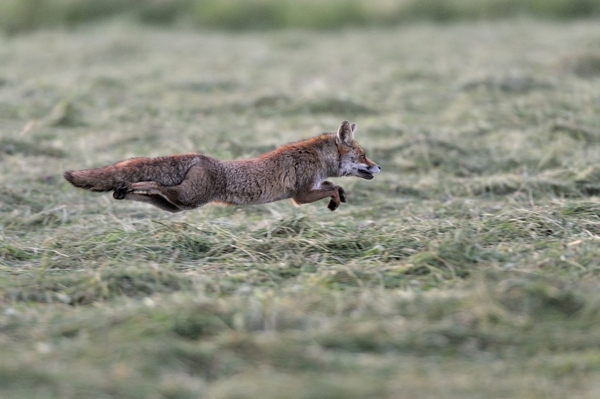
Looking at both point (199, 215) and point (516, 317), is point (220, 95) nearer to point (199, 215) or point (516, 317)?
point (199, 215)

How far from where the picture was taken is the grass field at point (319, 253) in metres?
4.75

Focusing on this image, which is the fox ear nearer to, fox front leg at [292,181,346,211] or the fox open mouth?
the fox open mouth

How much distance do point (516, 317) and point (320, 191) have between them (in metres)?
3.04

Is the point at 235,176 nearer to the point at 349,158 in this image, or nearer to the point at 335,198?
the point at 335,198

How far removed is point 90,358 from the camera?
4.81m

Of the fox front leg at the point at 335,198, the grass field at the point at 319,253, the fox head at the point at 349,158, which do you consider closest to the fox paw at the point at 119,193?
the grass field at the point at 319,253

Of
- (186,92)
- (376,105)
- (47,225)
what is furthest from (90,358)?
(186,92)

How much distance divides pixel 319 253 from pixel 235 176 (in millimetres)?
1083

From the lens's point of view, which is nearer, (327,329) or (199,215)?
(327,329)

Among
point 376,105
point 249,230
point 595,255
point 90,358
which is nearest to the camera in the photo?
point 90,358

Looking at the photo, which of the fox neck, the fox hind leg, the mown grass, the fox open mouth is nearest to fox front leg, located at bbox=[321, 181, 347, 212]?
the fox neck

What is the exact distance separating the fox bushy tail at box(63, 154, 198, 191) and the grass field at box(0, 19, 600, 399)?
57 centimetres

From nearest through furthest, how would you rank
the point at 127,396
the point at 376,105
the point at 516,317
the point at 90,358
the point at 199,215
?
the point at 127,396 < the point at 90,358 < the point at 516,317 < the point at 199,215 < the point at 376,105

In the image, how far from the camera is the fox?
273 inches
